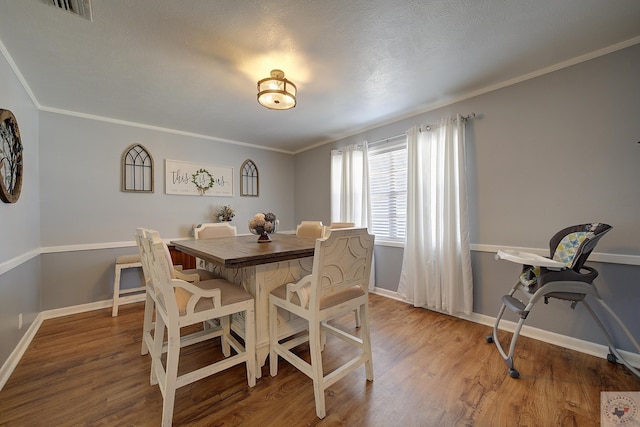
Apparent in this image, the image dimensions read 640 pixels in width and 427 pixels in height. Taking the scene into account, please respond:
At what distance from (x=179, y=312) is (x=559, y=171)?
122 inches

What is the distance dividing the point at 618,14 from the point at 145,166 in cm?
477

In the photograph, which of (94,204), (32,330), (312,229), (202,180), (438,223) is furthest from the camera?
(202,180)

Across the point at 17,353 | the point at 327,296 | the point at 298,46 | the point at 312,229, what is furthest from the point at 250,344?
the point at 298,46

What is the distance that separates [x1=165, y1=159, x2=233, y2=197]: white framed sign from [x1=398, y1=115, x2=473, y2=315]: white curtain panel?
2871mm

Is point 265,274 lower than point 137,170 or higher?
lower

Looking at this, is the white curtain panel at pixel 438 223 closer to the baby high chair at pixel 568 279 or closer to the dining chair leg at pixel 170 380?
the baby high chair at pixel 568 279

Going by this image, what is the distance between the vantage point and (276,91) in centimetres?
202

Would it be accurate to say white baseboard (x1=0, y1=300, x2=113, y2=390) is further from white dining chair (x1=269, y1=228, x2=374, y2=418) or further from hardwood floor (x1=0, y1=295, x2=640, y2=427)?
white dining chair (x1=269, y1=228, x2=374, y2=418)

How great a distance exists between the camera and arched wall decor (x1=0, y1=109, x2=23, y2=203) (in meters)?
1.83

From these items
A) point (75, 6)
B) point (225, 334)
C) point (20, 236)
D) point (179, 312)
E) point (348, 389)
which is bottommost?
point (348, 389)

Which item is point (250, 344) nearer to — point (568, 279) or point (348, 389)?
point (348, 389)

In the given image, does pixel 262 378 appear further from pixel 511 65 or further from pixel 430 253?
pixel 511 65

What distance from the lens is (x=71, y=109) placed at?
2.96 meters

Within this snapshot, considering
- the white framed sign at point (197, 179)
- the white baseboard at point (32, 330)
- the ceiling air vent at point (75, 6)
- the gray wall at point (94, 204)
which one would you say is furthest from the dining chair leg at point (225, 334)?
the white framed sign at point (197, 179)
